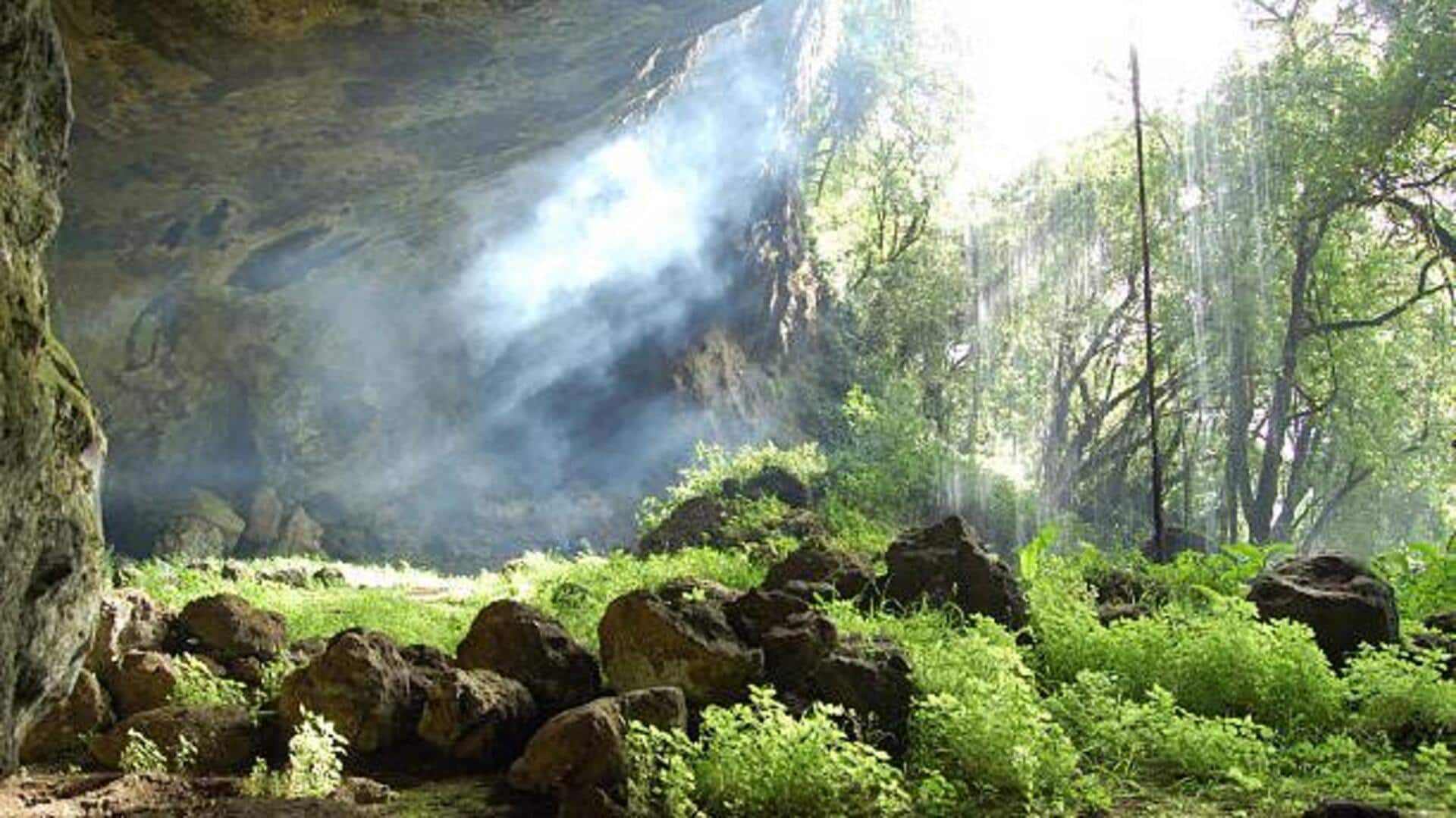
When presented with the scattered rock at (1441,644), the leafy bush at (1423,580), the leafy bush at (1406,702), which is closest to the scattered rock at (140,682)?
the leafy bush at (1406,702)

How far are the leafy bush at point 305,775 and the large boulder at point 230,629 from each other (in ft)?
7.79

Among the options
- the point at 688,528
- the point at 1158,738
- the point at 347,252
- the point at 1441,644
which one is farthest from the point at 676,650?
the point at 347,252

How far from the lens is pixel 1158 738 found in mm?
5352

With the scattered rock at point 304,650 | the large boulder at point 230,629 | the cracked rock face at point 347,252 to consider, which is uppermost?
the cracked rock face at point 347,252

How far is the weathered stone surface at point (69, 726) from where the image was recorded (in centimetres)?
590

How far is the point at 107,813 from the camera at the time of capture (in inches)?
175

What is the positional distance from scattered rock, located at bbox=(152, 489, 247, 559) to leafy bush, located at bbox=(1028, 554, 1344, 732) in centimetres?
1452

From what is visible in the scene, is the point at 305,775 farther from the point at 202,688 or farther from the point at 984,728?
the point at 984,728

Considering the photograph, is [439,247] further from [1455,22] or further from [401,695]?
[1455,22]

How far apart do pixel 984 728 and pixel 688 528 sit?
37.2 ft

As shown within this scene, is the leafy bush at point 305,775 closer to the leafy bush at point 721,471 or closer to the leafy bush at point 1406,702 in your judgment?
the leafy bush at point 1406,702

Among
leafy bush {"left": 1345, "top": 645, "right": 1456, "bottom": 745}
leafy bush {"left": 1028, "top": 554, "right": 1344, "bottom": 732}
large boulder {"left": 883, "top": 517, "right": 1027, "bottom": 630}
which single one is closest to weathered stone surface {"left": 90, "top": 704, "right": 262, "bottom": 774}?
large boulder {"left": 883, "top": 517, "right": 1027, "bottom": 630}

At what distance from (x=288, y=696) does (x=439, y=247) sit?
588 inches

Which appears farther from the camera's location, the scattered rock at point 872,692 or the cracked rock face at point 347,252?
the cracked rock face at point 347,252
